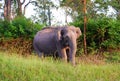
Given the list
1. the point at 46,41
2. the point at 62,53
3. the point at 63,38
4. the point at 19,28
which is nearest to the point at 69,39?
the point at 63,38

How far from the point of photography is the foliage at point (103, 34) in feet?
46.4

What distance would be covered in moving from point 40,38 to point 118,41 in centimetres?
473

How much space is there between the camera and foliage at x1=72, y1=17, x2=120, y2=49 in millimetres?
14156

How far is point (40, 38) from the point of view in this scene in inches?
423

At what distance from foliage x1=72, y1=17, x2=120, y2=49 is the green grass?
6119mm

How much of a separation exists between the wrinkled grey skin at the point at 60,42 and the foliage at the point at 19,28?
4.01m

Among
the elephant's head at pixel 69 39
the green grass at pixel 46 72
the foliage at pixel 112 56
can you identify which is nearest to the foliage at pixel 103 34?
the foliage at pixel 112 56

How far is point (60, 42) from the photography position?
973 centimetres

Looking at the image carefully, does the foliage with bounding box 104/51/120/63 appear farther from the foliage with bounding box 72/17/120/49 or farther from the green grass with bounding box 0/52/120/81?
the green grass with bounding box 0/52/120/81

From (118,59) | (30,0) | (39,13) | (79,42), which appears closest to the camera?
(118,59)

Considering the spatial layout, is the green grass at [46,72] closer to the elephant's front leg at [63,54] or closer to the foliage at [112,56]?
the elephant's front leg at [63,54]

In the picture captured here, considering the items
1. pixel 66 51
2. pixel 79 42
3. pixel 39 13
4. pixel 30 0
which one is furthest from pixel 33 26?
pixel 39 13

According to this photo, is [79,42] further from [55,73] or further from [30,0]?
[30,0]

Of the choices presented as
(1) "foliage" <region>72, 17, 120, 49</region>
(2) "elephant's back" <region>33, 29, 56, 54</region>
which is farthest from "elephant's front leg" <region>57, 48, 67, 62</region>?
(1) "foliage" <region>72, 17, 120, 49</region>
